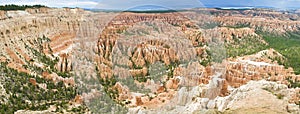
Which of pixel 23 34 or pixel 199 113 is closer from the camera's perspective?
pixel 199 113

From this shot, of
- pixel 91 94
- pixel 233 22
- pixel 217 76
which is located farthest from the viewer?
pixel 233 22

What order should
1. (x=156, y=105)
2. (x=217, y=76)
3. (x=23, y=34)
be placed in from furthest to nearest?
(x=23, y=34) < (x=217, y=76) < (x=156, y=105)

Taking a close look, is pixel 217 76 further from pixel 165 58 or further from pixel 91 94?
pixel 91 94

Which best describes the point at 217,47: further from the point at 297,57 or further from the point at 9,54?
the point at 297,57

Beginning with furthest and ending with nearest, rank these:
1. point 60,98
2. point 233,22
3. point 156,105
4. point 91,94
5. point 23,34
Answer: point 233,22 → point 23,34 → point 60,98 → point 156,105 → point 91,94

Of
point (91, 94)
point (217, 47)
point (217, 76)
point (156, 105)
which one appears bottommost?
point (156, 105)

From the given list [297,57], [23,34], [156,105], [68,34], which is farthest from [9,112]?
[297,57]

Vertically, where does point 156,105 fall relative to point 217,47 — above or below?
below

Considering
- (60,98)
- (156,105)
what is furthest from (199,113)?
(60,98)

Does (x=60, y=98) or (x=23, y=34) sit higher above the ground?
(x=23, y=34)
